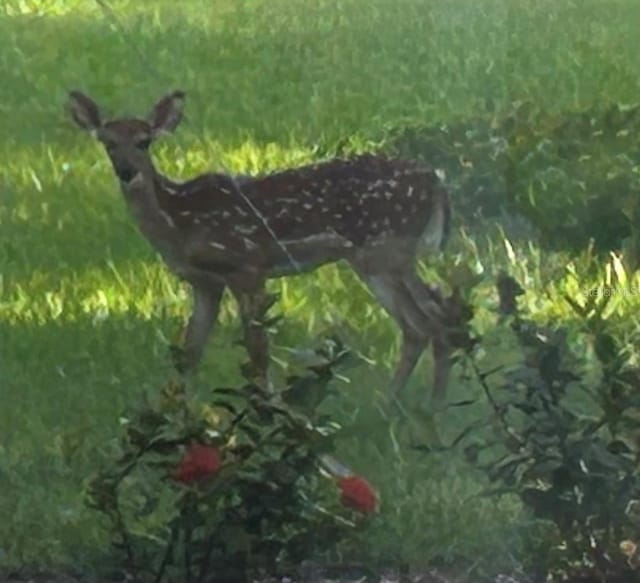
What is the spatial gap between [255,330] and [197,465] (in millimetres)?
434

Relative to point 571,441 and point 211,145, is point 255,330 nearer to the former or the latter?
point 211,145

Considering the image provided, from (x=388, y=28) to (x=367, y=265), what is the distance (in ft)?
2.02

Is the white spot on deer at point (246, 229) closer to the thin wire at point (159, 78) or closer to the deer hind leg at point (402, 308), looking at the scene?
the thin wire at point (159, 78)

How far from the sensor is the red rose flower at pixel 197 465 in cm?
659

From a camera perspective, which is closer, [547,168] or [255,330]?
[255,330]

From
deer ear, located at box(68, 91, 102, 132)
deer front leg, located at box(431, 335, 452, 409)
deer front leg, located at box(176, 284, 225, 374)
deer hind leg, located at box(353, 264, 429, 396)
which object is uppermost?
deer ear, located at box(68, 91, 102, 132)

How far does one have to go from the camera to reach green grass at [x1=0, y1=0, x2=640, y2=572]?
6855 mm

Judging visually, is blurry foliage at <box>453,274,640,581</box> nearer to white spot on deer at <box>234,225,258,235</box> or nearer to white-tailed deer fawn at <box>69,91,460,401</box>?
white-tailed deer fawn at <box>69,91,460,401</box>

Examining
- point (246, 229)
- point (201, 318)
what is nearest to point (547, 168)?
point (246, 229)

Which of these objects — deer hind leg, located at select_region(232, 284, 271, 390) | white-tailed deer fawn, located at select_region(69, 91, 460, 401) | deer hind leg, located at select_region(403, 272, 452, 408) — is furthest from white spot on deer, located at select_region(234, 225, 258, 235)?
deer hind leg, located at select_region(403, 272, 452, 408)

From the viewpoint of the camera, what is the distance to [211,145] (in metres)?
6.86

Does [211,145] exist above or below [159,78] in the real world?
below

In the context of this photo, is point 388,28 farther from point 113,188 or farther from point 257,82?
point 113,188

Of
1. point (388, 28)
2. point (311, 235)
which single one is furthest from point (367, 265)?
point (388, 28)
